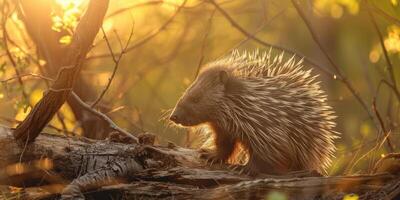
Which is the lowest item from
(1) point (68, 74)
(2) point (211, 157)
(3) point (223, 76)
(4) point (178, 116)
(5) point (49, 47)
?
(2) point (211, 157)

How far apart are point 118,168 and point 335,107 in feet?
33.2

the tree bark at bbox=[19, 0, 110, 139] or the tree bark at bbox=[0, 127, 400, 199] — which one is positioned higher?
the tree bark at bbox=[19, 0, 110, 139]

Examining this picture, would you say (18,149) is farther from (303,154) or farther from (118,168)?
(303,154)

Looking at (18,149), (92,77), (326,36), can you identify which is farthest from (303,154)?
(326,36)

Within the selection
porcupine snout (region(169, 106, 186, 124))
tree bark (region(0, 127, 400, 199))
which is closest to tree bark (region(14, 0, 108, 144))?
tree bark (region(0, 127, 400, 199))

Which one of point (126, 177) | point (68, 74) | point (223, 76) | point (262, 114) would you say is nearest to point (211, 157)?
point (262, 114)

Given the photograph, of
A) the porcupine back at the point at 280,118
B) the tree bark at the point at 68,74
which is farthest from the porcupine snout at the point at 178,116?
the tree bark at the point at 68,74

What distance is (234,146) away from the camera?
257 inches

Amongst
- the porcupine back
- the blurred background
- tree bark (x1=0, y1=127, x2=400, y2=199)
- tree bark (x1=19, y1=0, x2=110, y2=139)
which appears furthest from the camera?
tree bark (x1=19, y1=0, x2=110, y2=139)

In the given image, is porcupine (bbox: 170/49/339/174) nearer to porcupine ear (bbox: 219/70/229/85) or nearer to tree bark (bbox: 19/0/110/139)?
porcupine ear (bbox: 219/70/229/85)

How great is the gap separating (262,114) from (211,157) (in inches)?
23.9

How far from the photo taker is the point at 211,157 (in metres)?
6.40

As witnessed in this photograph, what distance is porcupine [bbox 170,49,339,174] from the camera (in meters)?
6.05

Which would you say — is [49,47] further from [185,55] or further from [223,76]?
[185,55]
